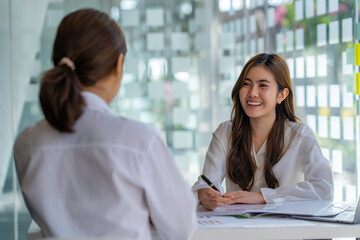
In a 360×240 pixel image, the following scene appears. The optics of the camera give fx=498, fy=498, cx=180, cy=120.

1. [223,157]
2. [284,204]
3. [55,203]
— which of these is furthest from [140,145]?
[223,157]

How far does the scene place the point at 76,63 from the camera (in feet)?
4.22

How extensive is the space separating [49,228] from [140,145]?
0.32 metres

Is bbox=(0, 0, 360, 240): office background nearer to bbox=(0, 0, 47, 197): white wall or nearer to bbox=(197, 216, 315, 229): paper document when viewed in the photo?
bbox=(0, 0, 47, 197): white wall

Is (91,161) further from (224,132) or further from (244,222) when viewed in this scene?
(224,132)

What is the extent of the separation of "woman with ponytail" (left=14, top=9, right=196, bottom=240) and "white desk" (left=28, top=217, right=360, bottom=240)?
0.34 m

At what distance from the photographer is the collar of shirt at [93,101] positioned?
4.28 feet

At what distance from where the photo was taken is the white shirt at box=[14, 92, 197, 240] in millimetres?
1224

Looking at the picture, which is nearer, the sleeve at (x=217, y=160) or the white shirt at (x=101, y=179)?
the white shirt at (x=101, y=179)

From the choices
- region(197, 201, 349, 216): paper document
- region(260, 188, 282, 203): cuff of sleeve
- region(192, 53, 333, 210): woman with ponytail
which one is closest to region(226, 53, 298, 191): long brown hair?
region(192, 53, 333, 210): woman with ponytail

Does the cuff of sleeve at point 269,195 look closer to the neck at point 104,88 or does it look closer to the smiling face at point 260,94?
the smiling face at point 260,94

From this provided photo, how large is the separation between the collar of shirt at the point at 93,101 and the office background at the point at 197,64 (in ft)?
8.80

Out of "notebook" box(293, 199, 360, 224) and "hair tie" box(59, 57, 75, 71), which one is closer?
"hair tie" box(59, 57, 75, 71)

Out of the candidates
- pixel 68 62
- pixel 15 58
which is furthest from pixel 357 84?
pixel 68 62

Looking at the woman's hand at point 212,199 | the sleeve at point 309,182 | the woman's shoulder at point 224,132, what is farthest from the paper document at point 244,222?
the woman's shoulder at point 224,132
